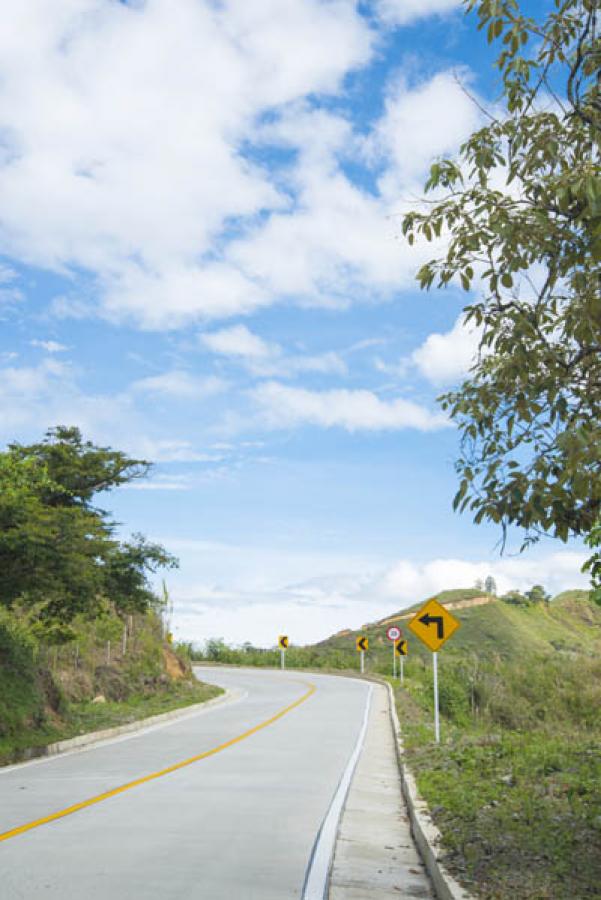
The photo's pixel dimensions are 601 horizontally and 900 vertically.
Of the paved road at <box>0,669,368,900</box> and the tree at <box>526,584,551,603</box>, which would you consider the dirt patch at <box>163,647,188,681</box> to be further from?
the tree at <box>526,584,551,603</box>

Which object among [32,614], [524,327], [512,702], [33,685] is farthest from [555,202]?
[512,702]

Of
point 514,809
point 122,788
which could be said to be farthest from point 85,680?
point 514,809

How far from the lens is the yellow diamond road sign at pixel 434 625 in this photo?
61.6 ft

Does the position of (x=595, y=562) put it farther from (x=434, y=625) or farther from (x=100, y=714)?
(x=100, y=714)

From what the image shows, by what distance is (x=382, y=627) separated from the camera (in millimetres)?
83062

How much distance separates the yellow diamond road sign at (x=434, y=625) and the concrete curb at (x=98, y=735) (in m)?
7.42

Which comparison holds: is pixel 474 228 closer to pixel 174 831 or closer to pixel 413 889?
pixel 413 889

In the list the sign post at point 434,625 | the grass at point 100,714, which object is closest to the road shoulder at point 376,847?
the sign post at point 434,625

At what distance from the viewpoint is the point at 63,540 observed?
18.0 metres

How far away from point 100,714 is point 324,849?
54.6ft

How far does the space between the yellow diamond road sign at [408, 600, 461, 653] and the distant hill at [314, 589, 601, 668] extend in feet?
163

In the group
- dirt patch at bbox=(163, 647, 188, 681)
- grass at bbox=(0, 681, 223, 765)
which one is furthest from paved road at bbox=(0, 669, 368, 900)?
dirt patch at bbox=(163, 647, 188, 681)

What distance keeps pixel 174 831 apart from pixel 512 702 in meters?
35.6

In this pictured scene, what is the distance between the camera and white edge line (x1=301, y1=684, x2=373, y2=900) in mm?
6887
